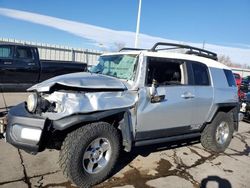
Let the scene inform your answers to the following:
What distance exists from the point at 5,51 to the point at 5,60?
0.32 m

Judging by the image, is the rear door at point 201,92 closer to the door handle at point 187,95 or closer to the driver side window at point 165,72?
the door handle at point 187,95

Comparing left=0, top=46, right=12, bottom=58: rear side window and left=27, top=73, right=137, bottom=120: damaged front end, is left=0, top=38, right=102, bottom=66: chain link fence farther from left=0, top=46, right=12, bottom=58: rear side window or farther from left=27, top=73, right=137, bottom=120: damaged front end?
left=27, top=73, right=137, bottom=120: damaged front end

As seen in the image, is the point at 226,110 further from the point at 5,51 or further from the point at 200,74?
the point at 5,51

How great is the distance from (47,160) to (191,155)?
110 inches

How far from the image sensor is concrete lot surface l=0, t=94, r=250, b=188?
3941mm

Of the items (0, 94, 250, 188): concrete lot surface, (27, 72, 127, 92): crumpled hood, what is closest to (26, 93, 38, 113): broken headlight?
(27, 72, 127, 92): crumpled hood

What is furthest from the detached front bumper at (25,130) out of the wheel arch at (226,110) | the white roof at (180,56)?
the wheel arch at (226,110)

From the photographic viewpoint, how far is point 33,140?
3453 millimetres

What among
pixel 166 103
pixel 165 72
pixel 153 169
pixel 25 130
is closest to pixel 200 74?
pixel 165 72

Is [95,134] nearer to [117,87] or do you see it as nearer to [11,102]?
[117,87]

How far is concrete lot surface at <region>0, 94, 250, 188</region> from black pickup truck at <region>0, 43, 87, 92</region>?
5400 millimetres

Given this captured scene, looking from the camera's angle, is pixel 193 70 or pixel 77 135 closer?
pixel 77 135

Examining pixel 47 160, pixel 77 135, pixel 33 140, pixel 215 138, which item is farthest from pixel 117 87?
pixel 215 138

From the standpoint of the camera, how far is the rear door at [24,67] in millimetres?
10055
